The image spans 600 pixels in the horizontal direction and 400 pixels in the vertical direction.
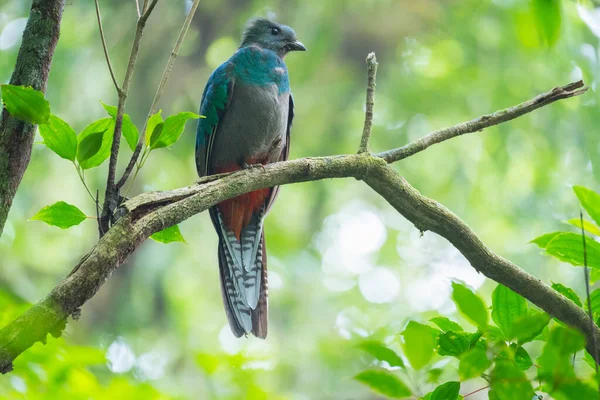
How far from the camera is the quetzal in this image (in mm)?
3976

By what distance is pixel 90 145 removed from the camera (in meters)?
1.85

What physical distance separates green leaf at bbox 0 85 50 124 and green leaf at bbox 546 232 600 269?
146 cm

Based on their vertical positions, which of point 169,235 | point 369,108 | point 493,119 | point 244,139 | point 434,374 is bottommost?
point 434,374

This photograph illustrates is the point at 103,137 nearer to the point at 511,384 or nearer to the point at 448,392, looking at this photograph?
the point at 448,392

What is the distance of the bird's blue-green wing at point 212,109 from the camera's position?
4.18 metres

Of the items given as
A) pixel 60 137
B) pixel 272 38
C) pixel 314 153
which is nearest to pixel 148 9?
pixel 60 137

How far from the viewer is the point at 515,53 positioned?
709cm

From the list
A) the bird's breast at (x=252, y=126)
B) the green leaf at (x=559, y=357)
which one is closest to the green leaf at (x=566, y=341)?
the green leaf at (x=559, y=357)

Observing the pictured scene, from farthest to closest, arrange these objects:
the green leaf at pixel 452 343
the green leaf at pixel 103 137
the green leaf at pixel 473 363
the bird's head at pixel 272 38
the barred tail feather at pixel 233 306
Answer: the bird's head at pixel 272 38, the barred tail feather at pixel 233 306, the green leaf at pixel 103 137, the green leaf at pixel 452 343, the green leaf at pixel 473 363

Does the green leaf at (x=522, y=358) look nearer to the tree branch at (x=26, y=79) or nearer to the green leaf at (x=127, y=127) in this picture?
the green leaf at (x=127, y=127)

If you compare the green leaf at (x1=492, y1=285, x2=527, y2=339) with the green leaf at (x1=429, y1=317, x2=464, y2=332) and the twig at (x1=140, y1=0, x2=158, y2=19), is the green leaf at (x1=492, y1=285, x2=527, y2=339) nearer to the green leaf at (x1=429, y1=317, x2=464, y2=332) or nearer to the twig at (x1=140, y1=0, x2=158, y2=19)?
the green leaf at (x1=429, y1=317, x2=464, y2=332)

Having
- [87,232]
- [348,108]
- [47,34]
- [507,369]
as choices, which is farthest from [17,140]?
[348,108]

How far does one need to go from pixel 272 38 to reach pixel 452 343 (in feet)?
12.3

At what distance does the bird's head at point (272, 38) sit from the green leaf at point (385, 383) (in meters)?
3.71
